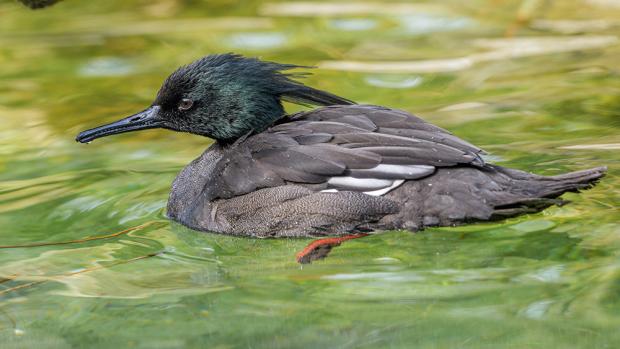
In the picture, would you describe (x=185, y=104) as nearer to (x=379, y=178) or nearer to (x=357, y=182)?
(x=357, y=182)

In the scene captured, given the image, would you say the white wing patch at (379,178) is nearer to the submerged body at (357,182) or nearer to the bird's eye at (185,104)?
the submerged body at (357,182)

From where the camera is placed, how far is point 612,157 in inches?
268

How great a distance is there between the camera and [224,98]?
659 centimetres

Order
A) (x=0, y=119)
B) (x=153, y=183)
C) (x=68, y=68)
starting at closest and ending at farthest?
(x=153, y=183) → (x=0, y=119) → (x=68, y=68)

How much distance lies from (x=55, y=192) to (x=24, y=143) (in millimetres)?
1335

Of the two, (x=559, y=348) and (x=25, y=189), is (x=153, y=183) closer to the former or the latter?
(x=25, y=189)

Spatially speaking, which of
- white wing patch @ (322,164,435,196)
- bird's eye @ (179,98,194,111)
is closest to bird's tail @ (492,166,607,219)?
white wing patch @ (322,164,435,196)

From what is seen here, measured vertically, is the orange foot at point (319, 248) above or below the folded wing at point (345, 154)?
below

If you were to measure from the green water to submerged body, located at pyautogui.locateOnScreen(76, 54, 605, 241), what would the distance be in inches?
5.8

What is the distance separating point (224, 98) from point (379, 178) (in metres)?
1.28

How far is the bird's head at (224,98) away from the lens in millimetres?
6555

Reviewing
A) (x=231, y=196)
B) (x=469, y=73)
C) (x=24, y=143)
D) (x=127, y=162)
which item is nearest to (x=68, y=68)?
(x=24, y=143)

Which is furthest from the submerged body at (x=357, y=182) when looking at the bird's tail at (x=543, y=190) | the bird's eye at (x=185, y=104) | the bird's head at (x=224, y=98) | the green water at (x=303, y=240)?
the bird's eye at (x=185, y=104)

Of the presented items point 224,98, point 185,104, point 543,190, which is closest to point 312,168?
point 224,98
